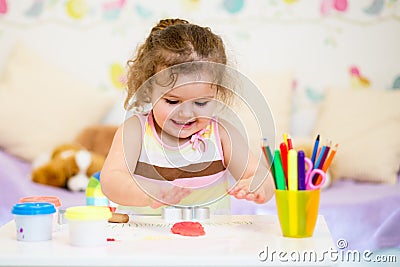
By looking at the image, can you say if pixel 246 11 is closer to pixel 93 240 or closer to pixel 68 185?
pixel 68 185

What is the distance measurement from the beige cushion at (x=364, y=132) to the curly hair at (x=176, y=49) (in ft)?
4.04

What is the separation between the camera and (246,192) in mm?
991

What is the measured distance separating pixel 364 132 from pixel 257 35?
22.7 inches

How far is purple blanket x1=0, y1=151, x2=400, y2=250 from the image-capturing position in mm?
1920

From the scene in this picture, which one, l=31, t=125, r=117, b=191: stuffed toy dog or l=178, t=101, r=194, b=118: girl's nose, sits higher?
l=31, t=125, r=117, b=191: stuffed toy dog

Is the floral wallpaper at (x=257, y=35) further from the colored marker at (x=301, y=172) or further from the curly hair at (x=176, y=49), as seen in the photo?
the colored marker at (x=301, y=172)

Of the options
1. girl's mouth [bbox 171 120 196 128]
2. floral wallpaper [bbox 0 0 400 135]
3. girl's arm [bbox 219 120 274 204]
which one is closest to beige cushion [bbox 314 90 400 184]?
floral wallpaper [bbox 0 0 400 135]

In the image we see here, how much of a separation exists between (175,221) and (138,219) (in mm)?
62

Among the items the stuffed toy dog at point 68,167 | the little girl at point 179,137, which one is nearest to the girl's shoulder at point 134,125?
the little girl at point 179,137

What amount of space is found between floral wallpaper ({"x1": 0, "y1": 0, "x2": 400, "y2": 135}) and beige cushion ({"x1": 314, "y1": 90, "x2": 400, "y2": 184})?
15 cm

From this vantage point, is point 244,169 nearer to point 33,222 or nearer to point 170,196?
point 170,196

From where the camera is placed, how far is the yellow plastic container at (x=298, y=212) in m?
0.93

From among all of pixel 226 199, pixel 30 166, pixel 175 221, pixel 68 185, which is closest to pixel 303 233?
pixel 175 221

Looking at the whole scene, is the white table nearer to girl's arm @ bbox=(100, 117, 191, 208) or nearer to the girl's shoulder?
girl's arm @ bbox=(100, 117, 191, 208)
